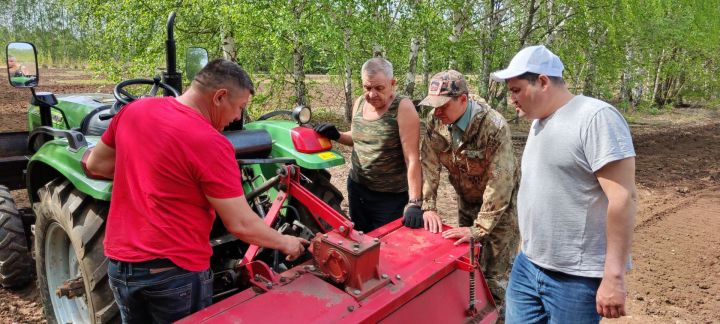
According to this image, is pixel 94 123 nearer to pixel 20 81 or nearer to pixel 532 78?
pixel 20 81

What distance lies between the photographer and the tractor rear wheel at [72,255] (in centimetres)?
221

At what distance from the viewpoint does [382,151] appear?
3.00 m

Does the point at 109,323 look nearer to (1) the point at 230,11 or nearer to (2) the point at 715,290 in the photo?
(2) the point at 715,290

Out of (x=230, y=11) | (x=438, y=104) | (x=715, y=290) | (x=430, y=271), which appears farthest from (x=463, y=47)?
A: (x=430, y=271)

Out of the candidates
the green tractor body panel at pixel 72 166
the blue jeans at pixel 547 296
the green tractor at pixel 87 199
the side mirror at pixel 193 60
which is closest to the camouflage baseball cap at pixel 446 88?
the green tractor at pixel 87 199

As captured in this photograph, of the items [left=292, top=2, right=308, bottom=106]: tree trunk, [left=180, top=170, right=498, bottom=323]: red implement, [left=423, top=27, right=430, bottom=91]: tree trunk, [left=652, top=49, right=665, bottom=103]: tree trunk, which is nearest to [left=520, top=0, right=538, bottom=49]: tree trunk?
[left=423, top=27, right=430, bottom=91]: tree trunk

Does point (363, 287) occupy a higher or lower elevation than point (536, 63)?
lower

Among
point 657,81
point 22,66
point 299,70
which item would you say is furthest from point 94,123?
point 657,81

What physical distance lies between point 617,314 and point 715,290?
9.40ft

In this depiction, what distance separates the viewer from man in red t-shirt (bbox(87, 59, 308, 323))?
5.44 ft

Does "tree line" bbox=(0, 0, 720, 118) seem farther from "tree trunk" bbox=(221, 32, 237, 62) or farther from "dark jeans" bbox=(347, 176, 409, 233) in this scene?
"dark jeans" bbox=(347, 176, 409, 233)

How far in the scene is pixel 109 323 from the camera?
225 centimetres

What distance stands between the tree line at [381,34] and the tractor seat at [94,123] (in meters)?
3.40

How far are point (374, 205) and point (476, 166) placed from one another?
0.77 metres
